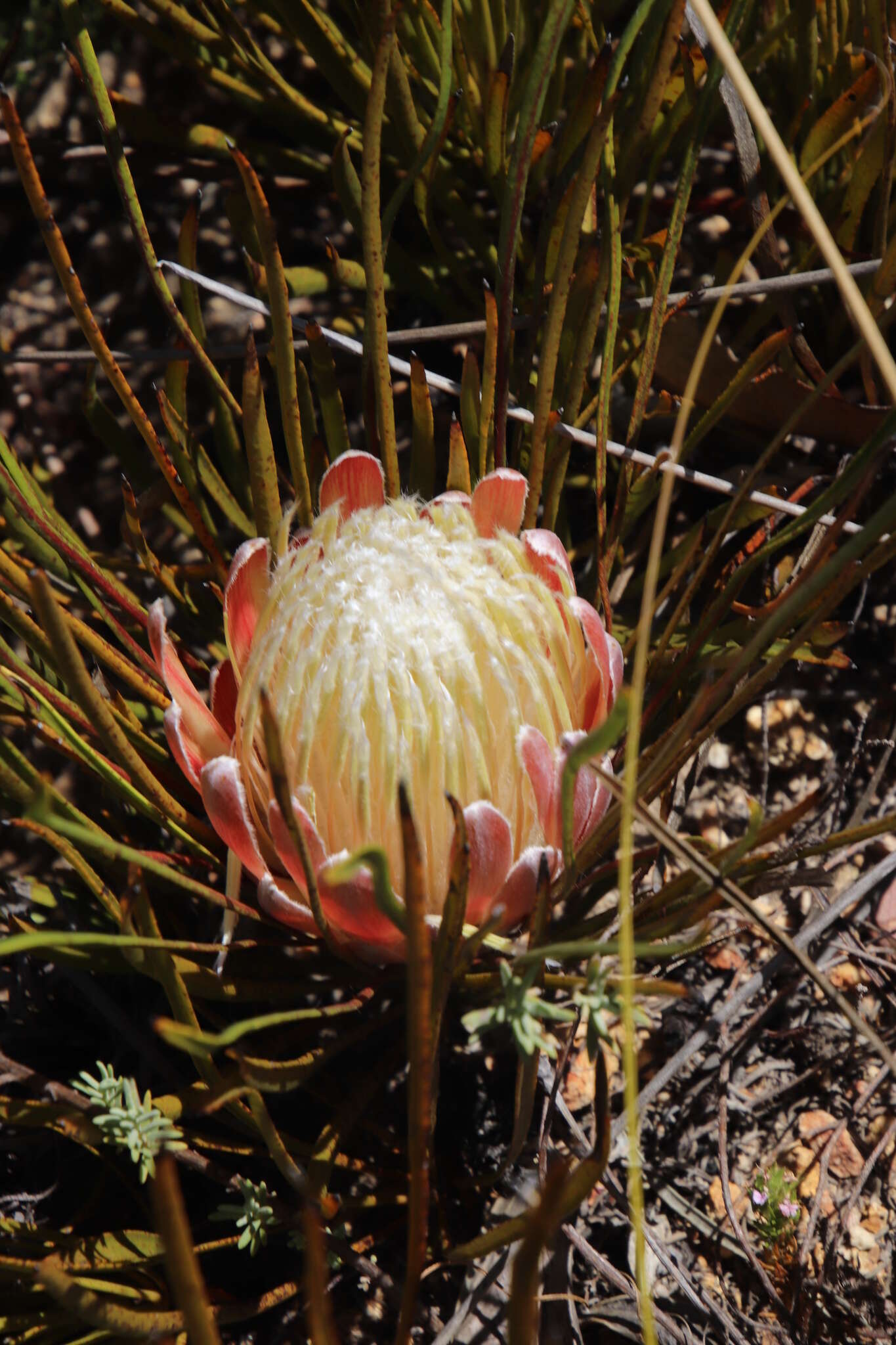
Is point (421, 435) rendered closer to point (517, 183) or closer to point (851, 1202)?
point (517, 183)

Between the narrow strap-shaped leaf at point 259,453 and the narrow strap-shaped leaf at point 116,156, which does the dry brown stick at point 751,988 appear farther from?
the narrow strap-shaped leaf at point 116,156

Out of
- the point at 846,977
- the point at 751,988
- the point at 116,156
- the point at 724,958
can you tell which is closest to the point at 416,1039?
the point at 751,988

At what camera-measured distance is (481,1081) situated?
4.30 ft

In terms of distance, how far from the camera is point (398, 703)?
42.4 inches

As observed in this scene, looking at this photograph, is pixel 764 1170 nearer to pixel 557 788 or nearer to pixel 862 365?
pixel 557 788

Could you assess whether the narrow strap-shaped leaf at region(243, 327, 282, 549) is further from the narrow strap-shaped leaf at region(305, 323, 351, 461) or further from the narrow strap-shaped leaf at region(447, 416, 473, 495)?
the narrow strap-shaped leaf at region(447, 416, 473, 495)

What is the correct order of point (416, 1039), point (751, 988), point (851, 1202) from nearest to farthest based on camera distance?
point (416, 1039) < point (851, 1202) < point (751, 988)

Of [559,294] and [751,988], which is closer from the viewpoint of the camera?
[559,294]

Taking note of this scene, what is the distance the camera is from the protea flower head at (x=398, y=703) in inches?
39.8

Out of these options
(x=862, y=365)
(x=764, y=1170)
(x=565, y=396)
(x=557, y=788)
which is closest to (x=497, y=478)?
(x=565, y=396)

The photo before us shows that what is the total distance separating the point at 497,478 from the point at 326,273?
0.58m

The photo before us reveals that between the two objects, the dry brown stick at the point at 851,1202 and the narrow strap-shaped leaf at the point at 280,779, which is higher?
the narrow strap-shaped leaf at the point at 280,779

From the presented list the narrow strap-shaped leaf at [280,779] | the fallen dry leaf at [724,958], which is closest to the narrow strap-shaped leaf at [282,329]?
the narrow strap-shaped leaf at [280,779]

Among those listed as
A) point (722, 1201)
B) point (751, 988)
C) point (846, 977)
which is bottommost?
point (722, 1201)
